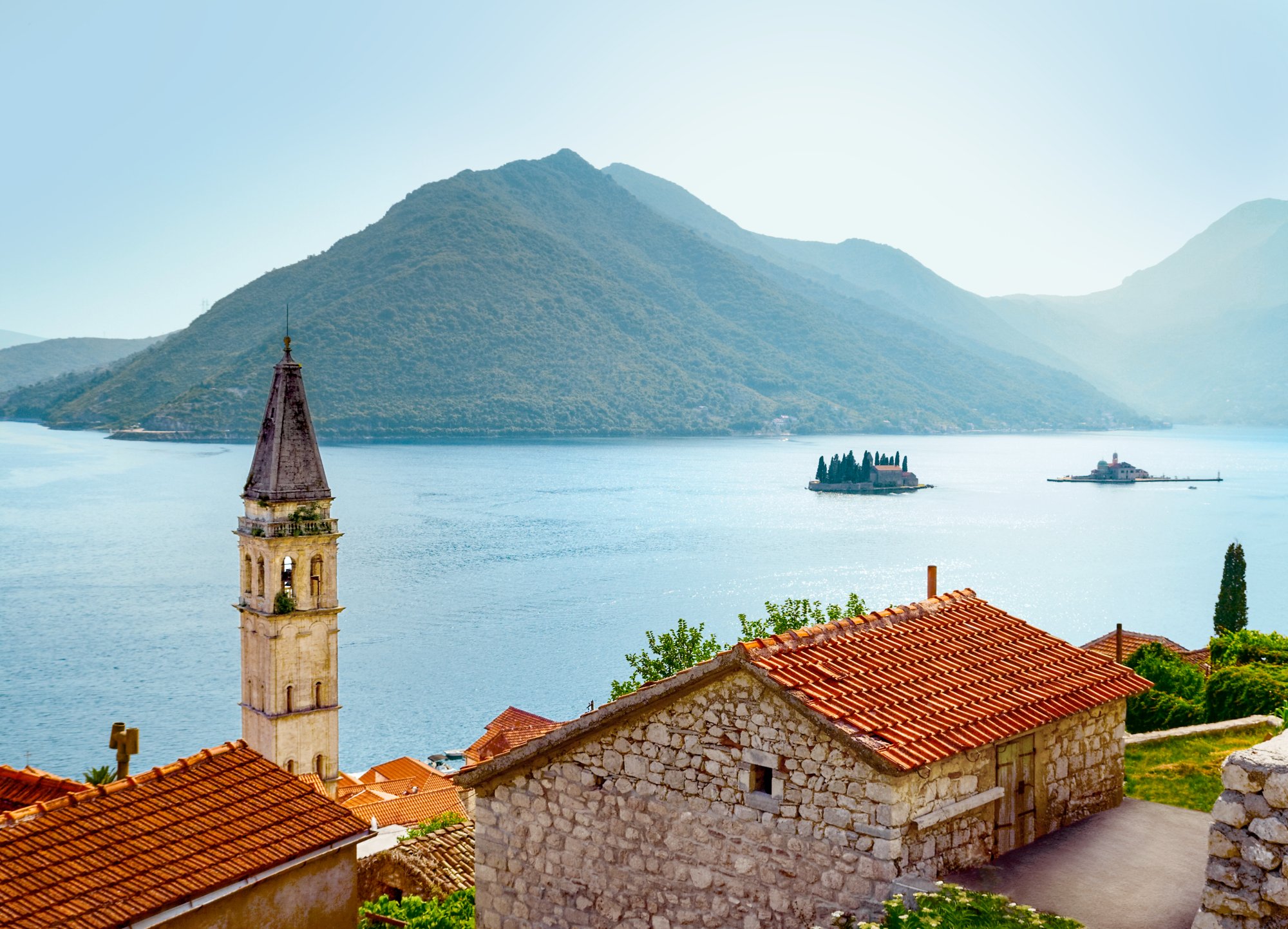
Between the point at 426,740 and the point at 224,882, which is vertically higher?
the point at 224,882

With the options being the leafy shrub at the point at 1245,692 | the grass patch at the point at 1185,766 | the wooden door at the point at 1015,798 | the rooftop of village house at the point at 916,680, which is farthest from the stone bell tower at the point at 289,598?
the wooden door at the point at 1015,798

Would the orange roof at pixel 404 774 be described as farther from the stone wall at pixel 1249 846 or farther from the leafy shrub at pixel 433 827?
the stone wall at pixel 1249 846

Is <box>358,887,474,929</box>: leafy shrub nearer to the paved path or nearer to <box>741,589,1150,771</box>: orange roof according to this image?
<box>741,589,1150,771</box>: orange roof

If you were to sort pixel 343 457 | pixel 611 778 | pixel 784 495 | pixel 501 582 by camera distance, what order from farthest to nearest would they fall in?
pixel 343 457
pixel 784 495
pixel 501 582
pixel 611 778

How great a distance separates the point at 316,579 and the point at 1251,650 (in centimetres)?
2683

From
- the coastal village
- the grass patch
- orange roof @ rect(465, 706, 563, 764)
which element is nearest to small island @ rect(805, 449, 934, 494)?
orange roof @ rect(465, 706, 563, 764)

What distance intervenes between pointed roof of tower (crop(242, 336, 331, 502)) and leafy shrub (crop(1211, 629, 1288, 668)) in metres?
25.6

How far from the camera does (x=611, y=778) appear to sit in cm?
887

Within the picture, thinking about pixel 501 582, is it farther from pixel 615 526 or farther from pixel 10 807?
pixel 10 807

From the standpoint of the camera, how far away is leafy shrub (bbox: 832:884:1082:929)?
707 centimetres

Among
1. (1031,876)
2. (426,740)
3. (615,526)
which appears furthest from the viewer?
(615,526)

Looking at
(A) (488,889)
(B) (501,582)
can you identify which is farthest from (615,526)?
(A) (488,889)

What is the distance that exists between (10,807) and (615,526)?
11246 centimetres

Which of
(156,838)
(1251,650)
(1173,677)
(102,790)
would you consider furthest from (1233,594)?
(102,790)
